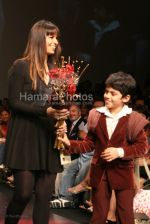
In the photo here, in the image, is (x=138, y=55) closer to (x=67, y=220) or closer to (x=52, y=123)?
(x=67, y=220)

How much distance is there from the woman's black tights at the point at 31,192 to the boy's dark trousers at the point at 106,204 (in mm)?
334

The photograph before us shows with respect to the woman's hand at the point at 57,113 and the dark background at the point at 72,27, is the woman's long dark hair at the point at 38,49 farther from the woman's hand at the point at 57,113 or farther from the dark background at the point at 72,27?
the dark background at the point at 72,27

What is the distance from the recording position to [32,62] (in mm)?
3424

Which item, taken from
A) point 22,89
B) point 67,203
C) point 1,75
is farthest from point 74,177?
point 1,75

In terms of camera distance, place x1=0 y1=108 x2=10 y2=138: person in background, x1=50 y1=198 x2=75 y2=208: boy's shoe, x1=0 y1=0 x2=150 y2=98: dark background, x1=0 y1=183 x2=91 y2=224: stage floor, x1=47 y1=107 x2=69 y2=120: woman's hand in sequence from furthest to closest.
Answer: x1=0 y1=0 x2=150 y2=98: dark background
x1=0 y1=108 x2=10 y2=138: person in background
x1=50 y1=198 x2=75 y2=208: boy's shoe
x1=0 y1=183 x2=91 y2=224: stage floor
x1=47 y1=107 x2=69 y2=120: woman's hand

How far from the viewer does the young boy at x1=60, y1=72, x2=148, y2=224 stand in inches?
140

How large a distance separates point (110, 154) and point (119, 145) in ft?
0.55

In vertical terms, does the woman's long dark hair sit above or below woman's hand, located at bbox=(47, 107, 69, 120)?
above

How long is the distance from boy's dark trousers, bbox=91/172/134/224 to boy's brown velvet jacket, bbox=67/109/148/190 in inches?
1.4

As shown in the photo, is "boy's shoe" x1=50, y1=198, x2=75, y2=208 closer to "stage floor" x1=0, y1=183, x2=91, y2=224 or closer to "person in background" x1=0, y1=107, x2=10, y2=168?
"stage floor" x1=0, y1=183, x2=91, y2=224

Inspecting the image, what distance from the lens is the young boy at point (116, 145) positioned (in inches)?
140

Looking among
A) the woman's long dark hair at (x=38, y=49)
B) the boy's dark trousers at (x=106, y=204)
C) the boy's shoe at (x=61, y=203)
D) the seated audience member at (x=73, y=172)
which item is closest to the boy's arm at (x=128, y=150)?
Result: the boy's dark trousers at (x=106, y=204)

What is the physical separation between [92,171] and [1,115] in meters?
3.97

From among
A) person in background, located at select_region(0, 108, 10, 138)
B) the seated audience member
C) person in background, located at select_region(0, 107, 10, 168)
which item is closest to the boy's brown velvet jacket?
the seated audience member
